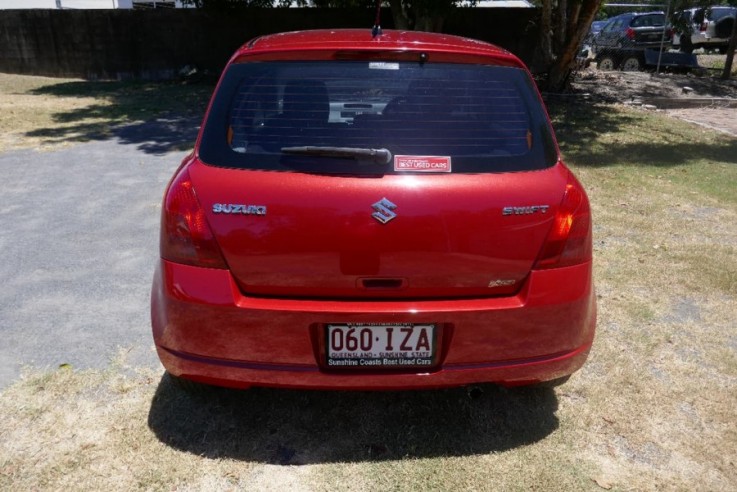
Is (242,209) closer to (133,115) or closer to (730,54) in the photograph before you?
(133,115)

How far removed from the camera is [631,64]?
17.5m

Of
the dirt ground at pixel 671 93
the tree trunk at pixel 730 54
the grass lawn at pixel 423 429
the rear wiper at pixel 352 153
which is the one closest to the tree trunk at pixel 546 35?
the dirt ground at pixel 671 93

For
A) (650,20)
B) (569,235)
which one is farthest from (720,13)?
(569,235)

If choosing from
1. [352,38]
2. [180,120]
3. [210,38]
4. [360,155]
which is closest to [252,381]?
[360,155]

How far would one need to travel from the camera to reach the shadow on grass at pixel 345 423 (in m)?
A: 2.62

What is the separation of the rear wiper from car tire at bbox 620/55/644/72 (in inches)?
690

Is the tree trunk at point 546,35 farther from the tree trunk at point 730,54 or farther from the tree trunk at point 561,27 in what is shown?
the tree trunk at point 730,54

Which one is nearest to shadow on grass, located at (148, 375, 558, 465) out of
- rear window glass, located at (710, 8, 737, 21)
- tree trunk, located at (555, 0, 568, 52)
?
tree trunk, located at (555, 0, 568, 52)

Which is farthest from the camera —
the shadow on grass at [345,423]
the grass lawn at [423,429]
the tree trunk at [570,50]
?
the tree trunk at [570,50]

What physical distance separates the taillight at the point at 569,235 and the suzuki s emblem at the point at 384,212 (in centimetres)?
62

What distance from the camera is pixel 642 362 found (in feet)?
11.0

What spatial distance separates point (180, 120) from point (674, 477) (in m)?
10.6

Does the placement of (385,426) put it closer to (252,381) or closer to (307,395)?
(307,395)

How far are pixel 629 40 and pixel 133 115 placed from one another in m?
14.2
